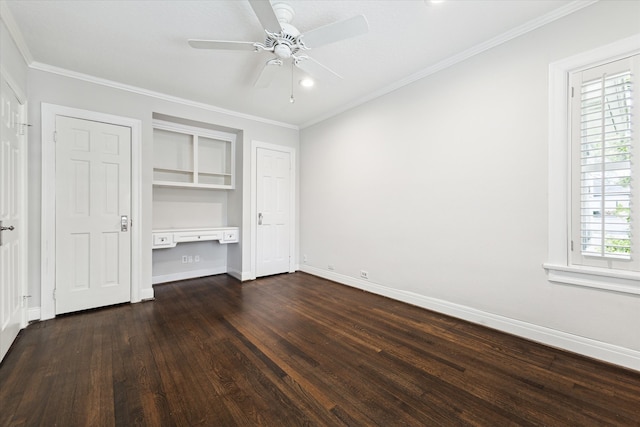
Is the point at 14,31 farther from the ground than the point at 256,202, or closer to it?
farther from the ground

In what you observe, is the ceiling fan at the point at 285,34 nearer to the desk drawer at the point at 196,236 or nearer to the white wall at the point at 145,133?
the white wall at the point at 145,133

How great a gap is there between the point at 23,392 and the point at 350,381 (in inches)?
81.3

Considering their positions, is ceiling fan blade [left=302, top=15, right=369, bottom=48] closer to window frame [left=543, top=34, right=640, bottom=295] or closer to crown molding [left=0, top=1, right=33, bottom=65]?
window frame [left=543, top=34, right=640, bottom=295]

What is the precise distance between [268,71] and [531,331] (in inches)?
129

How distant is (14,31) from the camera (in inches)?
90.6

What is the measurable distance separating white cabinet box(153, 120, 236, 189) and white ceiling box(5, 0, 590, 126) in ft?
3.05

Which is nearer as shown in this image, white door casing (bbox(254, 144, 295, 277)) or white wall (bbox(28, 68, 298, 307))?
white wall (bbox(28, 68, 298, 307))

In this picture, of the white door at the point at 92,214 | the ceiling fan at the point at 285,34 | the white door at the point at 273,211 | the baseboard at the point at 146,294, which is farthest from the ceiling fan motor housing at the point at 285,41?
the baseboard at the point at 146,294

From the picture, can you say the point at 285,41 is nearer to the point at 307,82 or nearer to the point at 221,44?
the point at 221,44

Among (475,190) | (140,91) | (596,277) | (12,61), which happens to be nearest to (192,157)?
(140,91)

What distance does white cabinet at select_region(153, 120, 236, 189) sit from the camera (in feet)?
13.8

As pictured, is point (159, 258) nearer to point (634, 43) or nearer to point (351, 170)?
point (351, 170)

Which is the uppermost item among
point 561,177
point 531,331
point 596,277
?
point 561,177

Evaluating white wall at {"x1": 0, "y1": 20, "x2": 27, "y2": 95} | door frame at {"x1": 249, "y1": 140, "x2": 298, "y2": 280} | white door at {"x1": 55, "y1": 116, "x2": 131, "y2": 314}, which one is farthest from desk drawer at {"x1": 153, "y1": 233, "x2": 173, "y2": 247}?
white wall at {"x1": 0, "y1": 20, "x2": 27, "y2": 95}
